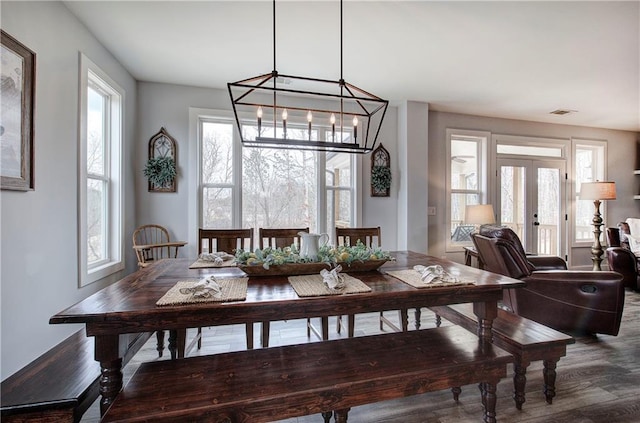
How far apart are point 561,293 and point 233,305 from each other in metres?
2.89

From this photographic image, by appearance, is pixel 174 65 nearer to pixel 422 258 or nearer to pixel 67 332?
pixel 67 332

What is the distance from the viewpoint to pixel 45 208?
80.2 inches

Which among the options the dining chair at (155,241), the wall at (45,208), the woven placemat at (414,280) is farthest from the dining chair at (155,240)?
the woven placemat at (414,280)

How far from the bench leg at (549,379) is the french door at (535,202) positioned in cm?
368

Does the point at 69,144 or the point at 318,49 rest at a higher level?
the point at 318,49

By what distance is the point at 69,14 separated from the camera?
2.28 meters

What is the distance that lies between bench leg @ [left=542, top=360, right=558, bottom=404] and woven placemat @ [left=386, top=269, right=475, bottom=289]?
0.85 meters

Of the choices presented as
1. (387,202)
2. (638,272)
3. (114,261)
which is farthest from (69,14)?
(638,272)

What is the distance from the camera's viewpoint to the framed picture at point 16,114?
5.51 feet

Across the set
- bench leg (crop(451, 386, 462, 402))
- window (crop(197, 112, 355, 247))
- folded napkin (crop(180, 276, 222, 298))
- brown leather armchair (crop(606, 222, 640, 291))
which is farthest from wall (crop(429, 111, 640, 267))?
folded napkin (crop(180, 276, 222, 298))

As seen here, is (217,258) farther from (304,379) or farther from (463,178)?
(463,178)

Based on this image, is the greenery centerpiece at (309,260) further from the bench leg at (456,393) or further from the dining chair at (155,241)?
the dining chair at (155,241)

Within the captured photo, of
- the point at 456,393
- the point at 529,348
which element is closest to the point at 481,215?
the point at 529,348

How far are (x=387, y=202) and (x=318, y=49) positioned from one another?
2.35 metres
